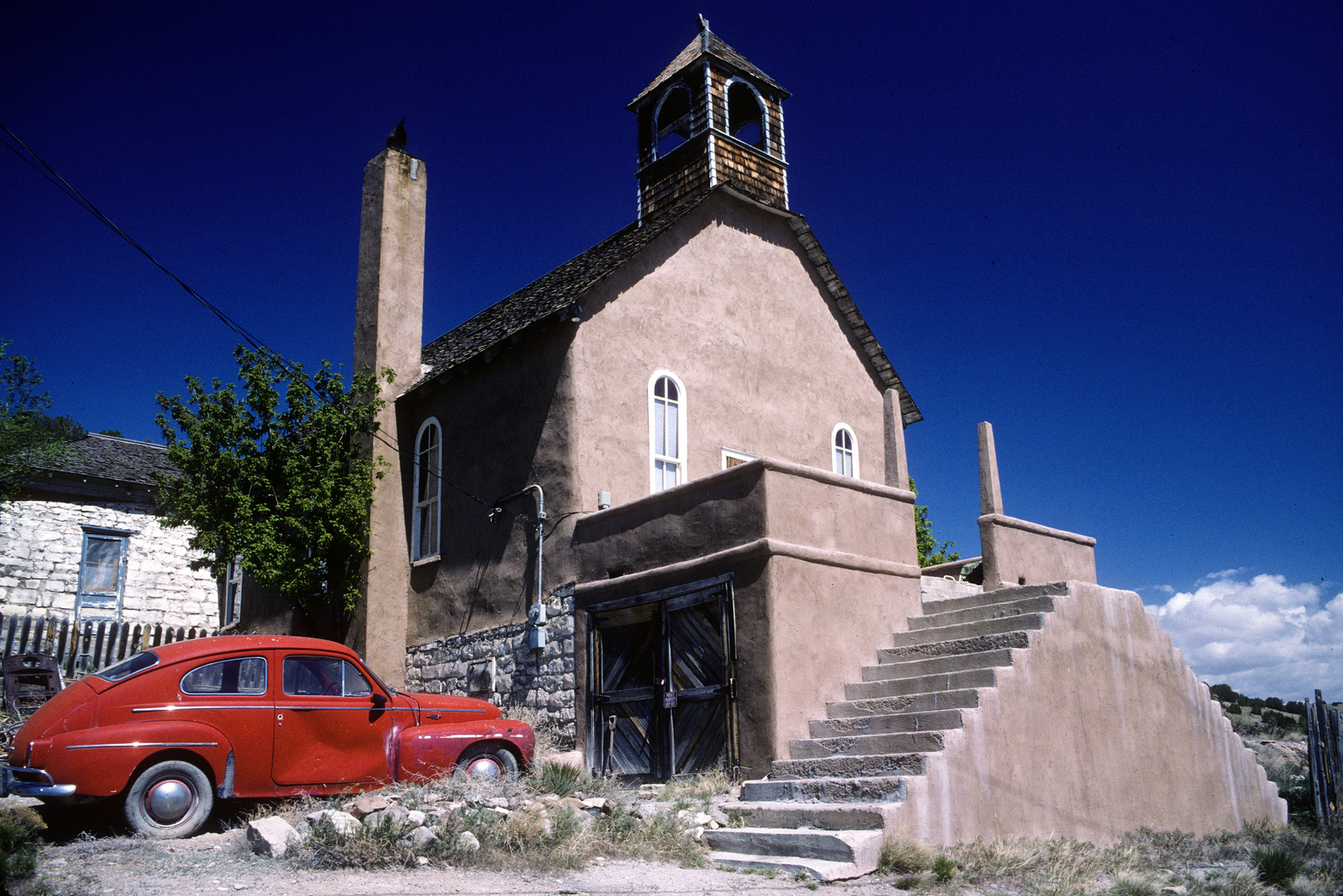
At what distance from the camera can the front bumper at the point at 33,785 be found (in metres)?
7.98

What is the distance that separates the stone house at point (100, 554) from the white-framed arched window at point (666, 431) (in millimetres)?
11655

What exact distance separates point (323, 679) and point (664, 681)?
12.8 feet

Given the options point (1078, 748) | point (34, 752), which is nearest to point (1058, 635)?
point (1078, 748)

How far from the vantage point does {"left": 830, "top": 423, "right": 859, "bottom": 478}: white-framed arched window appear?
56.1ft

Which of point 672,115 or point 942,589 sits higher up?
point 672,115

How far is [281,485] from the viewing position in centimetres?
1611

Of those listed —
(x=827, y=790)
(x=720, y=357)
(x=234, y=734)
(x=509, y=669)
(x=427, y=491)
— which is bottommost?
(x=827, y=790)

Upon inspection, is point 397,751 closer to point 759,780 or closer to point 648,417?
point 759,780

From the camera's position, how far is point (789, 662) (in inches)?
419

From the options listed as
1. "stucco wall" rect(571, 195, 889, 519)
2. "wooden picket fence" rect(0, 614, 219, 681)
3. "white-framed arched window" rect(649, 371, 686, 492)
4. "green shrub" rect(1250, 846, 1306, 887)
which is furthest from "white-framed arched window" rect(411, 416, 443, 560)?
"green shrub" rect(1250, 846, 1306, 887)

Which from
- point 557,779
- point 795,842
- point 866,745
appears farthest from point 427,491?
point 795,842

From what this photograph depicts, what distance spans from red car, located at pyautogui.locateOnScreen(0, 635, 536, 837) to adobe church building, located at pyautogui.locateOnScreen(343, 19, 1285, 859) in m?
2.56

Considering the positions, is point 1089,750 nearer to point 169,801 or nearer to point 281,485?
point 169,801

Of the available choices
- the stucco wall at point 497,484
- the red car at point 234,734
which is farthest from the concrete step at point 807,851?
the stucco wall at point 497,484
